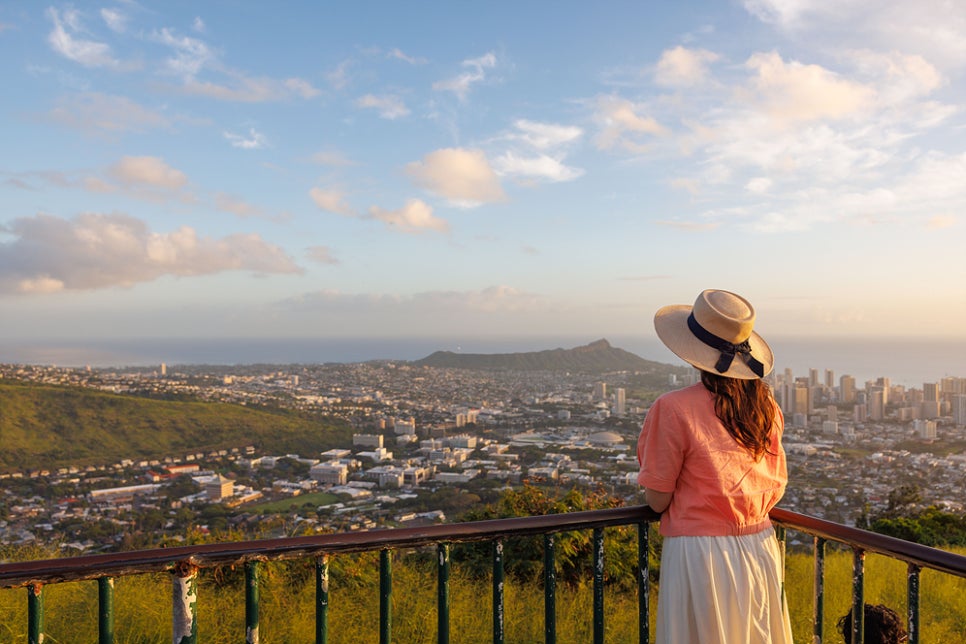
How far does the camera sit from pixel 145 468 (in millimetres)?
17938

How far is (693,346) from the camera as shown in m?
2.29

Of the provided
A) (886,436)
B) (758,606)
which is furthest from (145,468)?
(886,436)

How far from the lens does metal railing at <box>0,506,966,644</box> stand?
1.75 metres

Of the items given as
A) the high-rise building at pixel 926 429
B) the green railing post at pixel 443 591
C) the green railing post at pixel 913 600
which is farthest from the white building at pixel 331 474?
Answer: the high-rise building at pixel 926 429

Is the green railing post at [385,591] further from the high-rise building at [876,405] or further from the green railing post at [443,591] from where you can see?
the high-rise building at [876,405]

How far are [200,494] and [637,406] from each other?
18.1 m

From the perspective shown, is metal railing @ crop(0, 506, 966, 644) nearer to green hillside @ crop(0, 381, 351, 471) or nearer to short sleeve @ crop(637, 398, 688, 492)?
short sleeve @ crop(637, 398, 688, 492)

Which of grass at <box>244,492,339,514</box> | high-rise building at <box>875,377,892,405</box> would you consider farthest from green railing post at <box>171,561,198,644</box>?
high-rise building at <box>875,377,892,405</box>

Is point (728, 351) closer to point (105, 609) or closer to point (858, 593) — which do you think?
point (858, 593)

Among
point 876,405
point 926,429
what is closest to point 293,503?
point 926,429

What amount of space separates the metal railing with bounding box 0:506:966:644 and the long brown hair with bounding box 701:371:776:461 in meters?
0.43

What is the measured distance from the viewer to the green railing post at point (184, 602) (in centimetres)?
185

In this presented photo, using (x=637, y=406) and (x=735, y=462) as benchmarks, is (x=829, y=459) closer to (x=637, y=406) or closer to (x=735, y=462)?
(x=637, y=406)

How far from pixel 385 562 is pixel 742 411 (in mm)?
1296
